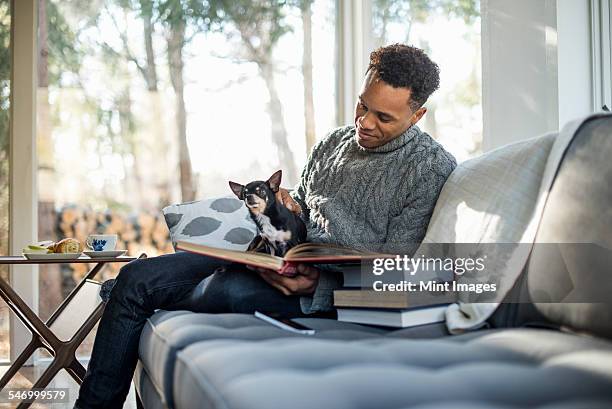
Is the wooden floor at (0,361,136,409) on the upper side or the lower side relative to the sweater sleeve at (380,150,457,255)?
lower

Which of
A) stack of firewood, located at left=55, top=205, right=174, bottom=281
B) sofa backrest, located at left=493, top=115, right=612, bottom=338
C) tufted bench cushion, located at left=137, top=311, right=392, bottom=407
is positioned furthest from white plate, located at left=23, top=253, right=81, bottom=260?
sofa backrest, located at left=493, top=115, right=612, bottom=338

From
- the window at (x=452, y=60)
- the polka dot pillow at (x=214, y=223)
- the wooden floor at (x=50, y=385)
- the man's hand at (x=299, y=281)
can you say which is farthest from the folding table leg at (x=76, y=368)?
the window at (x=452, y=60)

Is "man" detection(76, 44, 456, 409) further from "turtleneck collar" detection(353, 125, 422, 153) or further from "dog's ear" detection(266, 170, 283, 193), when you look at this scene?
"dog's ear" detection(266, 170, 283, 193)

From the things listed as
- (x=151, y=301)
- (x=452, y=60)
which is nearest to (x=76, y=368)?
(x=151, y=301)

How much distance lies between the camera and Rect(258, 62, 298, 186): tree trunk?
165 inches

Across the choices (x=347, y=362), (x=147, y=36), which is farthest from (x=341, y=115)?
(x=347, y=362)

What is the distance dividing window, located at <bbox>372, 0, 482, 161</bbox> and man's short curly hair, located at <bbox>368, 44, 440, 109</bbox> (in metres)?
1.51

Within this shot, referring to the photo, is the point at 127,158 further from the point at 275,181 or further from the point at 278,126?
the point at 275,181

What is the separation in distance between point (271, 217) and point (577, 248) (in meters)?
0.83

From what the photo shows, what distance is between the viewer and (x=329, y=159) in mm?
2199

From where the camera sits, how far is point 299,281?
70.0 inches

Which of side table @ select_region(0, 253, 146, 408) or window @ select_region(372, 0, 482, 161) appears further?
window @ select_region(372, 0, 482, 161)

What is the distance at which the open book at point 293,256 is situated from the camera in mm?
1484

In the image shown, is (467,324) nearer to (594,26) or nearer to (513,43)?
(594,26)
